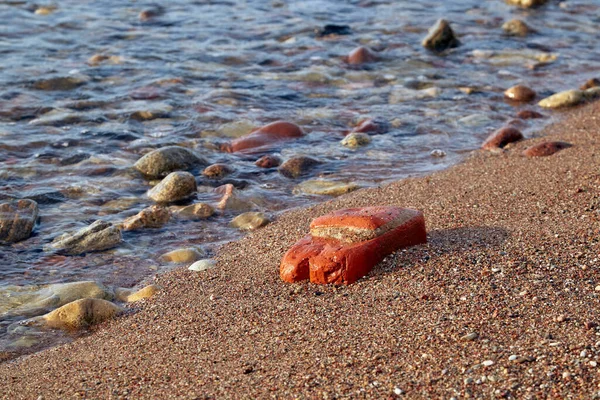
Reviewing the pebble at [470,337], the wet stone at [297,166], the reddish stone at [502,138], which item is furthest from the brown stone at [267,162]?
the pebble at [470,337]

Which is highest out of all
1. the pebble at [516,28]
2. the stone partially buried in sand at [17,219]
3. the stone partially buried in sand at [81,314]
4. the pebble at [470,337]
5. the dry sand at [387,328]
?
the pebble at [470,337]

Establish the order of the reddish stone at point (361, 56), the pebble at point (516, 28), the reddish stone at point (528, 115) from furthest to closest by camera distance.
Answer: the pebble at point (516, 28) < the reddish stone at point (361, 56) < the reddish stone at point (528, 115)

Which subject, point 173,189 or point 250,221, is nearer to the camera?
point 250,221

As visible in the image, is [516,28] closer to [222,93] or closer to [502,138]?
[502,138]

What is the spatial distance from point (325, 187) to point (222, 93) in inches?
84.9

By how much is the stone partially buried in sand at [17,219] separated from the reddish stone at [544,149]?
3.20 m

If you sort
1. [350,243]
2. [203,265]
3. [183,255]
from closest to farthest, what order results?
[350,243]
[203,265]
[183,255]

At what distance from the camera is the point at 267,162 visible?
5.78m

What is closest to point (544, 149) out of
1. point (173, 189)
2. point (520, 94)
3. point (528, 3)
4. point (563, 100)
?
point (563, 100)

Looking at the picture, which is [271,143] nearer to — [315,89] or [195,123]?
[195,123]

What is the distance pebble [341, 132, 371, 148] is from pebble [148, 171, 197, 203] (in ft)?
4.65

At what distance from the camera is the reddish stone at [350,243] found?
356cm

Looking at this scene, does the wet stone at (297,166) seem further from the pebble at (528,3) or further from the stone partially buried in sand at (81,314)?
the pebble at (528,3)

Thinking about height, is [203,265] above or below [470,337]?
below
